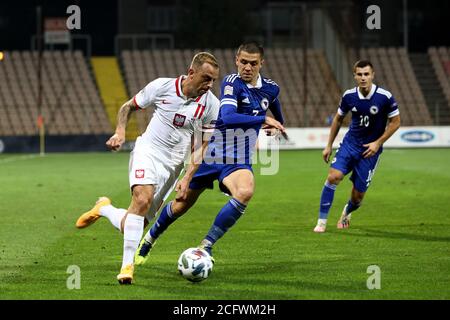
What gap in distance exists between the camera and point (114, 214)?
10.9 metres

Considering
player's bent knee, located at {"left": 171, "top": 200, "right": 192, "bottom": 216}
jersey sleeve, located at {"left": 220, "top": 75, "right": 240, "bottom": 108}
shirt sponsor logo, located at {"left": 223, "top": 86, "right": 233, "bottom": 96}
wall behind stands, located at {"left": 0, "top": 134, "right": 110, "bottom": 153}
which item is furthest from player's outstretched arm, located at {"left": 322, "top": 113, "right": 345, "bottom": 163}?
wall behind stands, located at {"left": 0, "top": 134, "right": 110, "bottom": 153}

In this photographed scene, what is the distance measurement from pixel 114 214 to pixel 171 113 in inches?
51.2

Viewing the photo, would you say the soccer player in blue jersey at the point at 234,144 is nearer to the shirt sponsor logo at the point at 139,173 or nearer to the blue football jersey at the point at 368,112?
the shirt sponsor logo at the point at 139,173

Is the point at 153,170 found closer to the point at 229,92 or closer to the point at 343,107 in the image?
the point at 229,92

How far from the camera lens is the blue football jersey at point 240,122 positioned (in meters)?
10.9

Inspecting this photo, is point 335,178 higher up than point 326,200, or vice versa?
point 335,178

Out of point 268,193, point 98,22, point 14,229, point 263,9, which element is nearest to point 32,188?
point 268,193

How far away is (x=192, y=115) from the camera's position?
10.3 metres

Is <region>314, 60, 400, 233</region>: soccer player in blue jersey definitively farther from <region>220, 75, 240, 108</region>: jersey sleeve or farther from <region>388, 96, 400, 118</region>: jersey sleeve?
<region>220, 75, 240, 108</region>: jersey sleeve

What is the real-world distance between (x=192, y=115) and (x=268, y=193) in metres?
10.7

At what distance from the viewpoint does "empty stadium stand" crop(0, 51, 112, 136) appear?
44.0 meters

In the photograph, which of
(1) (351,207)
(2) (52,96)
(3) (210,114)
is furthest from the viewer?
(2) (52,96)

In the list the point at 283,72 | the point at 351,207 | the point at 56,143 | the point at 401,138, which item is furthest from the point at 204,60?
Answer: the point at 283,72
